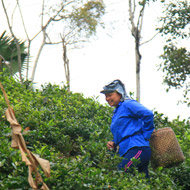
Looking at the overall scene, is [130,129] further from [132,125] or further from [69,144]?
[69,144]

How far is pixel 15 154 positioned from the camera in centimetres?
462

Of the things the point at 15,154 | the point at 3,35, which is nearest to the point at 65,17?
the point at 3,35

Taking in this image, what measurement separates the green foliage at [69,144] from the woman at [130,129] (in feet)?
0.61

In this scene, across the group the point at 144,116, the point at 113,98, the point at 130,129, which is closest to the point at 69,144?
the point at 113,98

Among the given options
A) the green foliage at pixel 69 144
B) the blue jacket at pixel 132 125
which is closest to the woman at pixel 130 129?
the blue jacket at pixel 132 125

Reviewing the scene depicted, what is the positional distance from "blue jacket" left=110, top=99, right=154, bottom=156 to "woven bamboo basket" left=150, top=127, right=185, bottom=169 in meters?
0.28

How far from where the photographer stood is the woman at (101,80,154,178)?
5.44m

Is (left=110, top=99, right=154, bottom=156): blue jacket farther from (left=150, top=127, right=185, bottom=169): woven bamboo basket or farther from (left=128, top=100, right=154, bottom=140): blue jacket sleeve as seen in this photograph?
(left=150, top=127, right=185, bottom=169): woven bamboo basket

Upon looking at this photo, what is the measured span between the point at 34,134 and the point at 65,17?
17.2m

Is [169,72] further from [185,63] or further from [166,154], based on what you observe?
[166,154]

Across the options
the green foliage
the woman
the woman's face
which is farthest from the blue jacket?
the green foliage

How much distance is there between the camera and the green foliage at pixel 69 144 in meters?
4.45

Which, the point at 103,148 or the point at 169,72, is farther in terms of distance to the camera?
the point at 169,72

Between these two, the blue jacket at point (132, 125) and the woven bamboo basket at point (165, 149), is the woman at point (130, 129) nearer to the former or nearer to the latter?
the blue jacket at point (132, 125)
